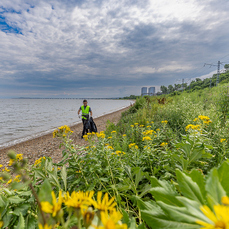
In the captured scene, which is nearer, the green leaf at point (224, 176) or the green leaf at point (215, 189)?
the green leaf at point (215, 189)

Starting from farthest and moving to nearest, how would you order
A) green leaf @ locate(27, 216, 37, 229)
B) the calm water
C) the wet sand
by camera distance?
the calm water, the wet sand, green leaf @ locate(27, 216, 37, 229)

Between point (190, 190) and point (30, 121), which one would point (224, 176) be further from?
point (30, 121)

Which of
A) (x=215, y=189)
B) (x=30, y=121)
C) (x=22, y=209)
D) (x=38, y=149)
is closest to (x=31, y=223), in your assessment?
(x=22, y=209)

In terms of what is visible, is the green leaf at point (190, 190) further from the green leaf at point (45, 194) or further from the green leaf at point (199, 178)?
the green leaf at point (45, 194)

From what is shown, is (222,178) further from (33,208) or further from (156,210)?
(33,208)

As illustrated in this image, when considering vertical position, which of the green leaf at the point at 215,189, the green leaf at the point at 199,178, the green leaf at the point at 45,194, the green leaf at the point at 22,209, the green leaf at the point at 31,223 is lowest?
the green leaf at the point at 31,223

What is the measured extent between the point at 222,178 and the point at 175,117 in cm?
538

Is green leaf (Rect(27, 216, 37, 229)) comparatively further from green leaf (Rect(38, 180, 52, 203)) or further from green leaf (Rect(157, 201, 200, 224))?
green leaf (Rect(157, 201, 200, 224))

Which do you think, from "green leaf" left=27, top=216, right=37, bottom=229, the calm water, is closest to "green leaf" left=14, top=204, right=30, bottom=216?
"green leaf" left=27, top=216, right=37, bottom=229

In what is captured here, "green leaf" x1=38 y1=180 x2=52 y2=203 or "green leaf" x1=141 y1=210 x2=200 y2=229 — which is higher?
"green leaf" x1=38 y1=180 x2=52 y2=203

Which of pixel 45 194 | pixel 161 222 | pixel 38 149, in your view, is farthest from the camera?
pixel 38 149

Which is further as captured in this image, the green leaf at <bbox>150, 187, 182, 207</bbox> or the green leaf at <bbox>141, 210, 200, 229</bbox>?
the green leaf at <bbox>150, 187, 182, 207</bbox>

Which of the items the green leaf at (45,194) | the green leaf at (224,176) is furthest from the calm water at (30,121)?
the green leaf at (224,176)

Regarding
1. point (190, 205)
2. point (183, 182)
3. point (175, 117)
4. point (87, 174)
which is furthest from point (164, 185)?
point (175, 117)
